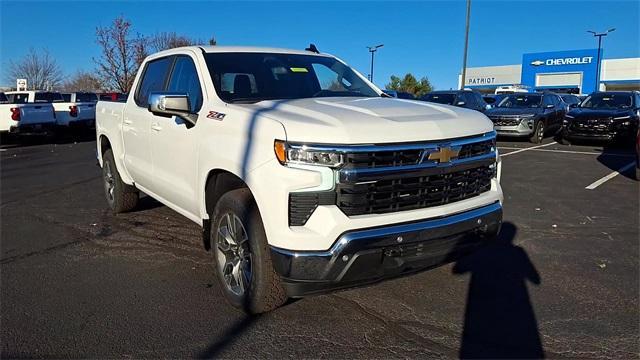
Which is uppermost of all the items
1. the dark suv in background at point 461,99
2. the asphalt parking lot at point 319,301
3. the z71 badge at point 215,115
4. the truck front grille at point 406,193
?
the dark suv in background at point 461,99

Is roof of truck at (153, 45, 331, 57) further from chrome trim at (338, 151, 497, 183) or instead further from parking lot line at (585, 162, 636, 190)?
parking lot line at (585, 162, 636, 190)

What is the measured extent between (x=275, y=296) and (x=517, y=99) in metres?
15.8

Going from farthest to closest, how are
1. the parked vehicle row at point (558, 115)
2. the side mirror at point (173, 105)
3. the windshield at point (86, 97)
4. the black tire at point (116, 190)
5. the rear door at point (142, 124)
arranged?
the windshield at point (86, 97), the parked vehicle row at point (558, 115), the black tire at point (116, 190), the rear door at point (142, 124), the side mirror at point (173, 105)

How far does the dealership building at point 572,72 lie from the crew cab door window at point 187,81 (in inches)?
1984

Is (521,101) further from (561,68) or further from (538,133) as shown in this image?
(561,68)

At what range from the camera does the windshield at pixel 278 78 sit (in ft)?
13.3

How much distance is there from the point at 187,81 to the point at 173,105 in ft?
2.44

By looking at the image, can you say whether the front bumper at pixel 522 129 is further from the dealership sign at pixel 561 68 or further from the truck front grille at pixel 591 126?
the dealership sign at pixel 561 68

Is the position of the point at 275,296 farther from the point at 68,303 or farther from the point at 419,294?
the point at 68,303

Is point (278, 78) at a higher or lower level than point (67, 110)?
higher

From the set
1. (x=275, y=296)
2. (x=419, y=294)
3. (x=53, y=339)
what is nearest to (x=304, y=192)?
(x=275, y=296)

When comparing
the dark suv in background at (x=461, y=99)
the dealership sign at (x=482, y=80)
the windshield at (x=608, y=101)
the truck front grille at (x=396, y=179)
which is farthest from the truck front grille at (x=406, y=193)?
the dealership sign at (x=482, y=80)

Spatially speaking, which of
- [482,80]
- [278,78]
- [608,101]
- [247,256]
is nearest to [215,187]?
[247,256]

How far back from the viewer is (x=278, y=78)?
171 inches
